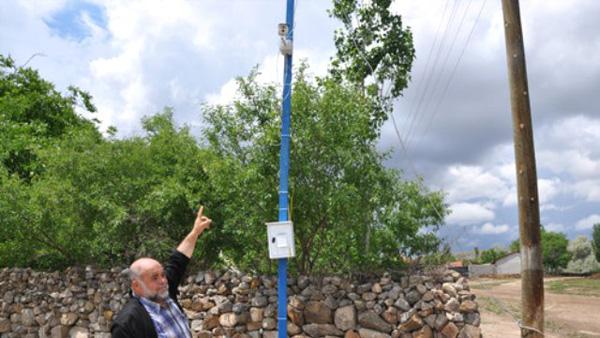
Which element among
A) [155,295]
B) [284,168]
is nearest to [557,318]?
[284,168]

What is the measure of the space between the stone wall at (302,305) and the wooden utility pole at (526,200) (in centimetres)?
103

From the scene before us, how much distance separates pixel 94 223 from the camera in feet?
30.7

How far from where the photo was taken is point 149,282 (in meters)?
3.69

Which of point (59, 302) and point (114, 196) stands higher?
point (114, 196)

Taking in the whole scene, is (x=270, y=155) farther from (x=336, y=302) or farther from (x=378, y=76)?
(x=378, y=76)

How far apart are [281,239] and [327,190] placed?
4.94 feet

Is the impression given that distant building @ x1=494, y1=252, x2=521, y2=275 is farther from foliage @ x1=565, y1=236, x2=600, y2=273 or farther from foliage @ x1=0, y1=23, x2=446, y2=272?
foliage @ x1=0, y1=23, x2=446, y2=272

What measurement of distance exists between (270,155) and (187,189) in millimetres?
1562

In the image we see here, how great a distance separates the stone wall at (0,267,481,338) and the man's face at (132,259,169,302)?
475 centimetres

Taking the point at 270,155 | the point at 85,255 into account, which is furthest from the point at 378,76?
the point at 85,255

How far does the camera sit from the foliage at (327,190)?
811 cm

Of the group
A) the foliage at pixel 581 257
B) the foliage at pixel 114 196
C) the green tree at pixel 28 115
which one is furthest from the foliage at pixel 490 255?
the foliage at pixel 114 196

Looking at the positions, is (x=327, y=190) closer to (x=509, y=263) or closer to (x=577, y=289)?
(x=577, y=289)

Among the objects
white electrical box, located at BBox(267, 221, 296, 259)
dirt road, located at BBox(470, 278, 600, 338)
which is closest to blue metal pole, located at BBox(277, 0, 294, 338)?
white electrical box, located at BBox(267, 221, 296, 259)
